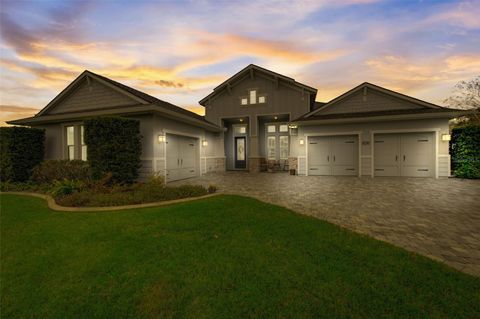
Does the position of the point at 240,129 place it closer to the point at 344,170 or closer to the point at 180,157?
the point at 180,157

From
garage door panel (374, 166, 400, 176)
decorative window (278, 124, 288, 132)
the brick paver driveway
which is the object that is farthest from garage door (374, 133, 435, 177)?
decorative window (278, 124, 288, 132)

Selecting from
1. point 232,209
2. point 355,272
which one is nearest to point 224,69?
point 232,209

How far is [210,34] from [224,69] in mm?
5777

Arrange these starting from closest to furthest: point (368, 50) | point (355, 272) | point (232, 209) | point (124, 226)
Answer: point (355, 272), point (124, 226), point (232, 209), point (368, 50)

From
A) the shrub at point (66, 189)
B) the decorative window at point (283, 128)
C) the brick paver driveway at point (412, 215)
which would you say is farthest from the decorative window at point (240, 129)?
the shrub at point (66, 189)

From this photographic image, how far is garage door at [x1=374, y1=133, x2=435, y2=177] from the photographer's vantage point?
1164cm

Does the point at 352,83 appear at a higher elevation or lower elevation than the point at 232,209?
higher

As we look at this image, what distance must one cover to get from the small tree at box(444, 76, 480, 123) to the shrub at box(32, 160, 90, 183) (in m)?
28.2

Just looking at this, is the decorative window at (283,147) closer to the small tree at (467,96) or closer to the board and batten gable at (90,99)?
the board and batten gable at (90,99)

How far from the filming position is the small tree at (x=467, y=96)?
1739cm

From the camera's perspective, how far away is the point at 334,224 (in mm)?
4270

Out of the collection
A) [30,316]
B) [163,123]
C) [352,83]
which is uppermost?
[352,83]

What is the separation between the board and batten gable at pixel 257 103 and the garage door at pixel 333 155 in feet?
9.69

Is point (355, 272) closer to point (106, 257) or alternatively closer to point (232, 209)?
point (232, 209)
